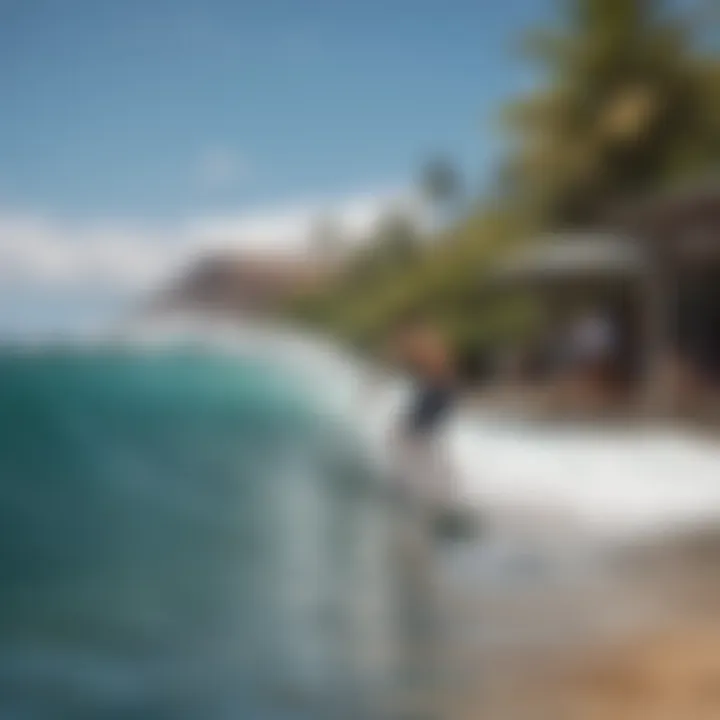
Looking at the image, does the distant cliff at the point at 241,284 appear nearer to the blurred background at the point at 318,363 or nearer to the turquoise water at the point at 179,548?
the blurred background at the point at 318,363

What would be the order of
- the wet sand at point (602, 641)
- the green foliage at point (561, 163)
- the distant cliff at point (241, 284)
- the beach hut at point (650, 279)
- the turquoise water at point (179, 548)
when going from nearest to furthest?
the wet sand at point (602, 641) → the turquoise water at point (179, 548) → the distant cliff at point (241, 284) → the green foliage at point (561, 163) → the beach hut at point (650, 279)

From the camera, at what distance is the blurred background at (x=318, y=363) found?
2.67m

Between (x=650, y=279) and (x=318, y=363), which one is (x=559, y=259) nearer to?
(x=318, y=363)

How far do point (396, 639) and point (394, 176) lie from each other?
3.81 ft

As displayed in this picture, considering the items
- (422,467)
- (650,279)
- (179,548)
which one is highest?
(650,279)

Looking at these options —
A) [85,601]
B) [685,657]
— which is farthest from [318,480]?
[685,657]

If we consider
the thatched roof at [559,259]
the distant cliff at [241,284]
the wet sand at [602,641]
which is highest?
the thatched roof at [559,259]

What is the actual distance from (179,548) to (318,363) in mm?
609

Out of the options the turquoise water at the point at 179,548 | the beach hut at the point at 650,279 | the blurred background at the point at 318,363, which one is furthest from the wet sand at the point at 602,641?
the beach hut at the point at 650,279

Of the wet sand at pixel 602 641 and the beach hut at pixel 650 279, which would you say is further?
the beach hut at pixel 650 279

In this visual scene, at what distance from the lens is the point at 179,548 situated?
115 inches

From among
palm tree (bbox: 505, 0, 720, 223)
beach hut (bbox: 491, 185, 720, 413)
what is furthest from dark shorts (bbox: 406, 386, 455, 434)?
palm tree (bbox: 505, 0, 720, 223)

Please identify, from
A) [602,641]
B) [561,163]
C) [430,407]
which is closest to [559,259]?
[561,163]

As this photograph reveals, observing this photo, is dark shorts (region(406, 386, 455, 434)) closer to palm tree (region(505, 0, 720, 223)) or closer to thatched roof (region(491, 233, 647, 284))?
thatched roof (region(491, 233, 647, 284))
